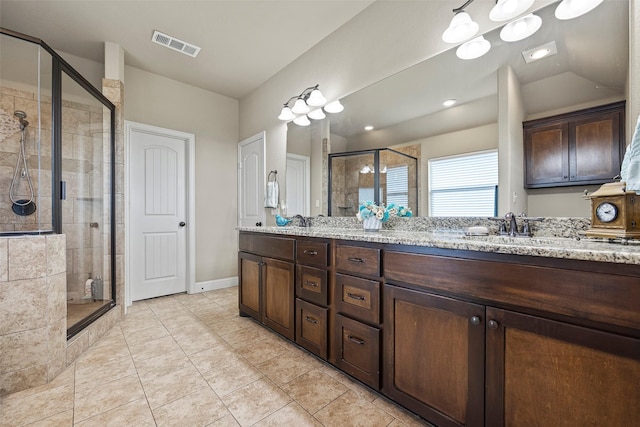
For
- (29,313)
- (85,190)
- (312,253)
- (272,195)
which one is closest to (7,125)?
(85,190)

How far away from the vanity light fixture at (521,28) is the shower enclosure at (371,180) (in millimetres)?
823

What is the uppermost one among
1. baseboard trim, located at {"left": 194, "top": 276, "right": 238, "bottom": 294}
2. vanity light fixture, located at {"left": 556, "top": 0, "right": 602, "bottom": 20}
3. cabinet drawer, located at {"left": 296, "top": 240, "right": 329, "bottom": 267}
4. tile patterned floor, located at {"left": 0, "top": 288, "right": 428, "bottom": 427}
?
vanity light fixture, located at {"left": 556, "top": 0, "right": 602, "bottom": 20}

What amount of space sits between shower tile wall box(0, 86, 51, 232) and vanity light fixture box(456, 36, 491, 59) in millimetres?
2892

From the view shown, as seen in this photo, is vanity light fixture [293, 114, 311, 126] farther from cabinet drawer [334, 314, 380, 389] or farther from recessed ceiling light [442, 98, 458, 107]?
cabinet drawer [334, 314, 380, 389]

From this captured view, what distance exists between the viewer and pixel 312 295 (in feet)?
5.99

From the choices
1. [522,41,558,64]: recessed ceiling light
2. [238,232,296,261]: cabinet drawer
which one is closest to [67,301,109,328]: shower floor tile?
[238,232,296,261]: cabinet drawer

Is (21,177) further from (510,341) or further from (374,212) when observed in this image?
(510,341)

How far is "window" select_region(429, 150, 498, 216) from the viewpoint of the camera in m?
1.62

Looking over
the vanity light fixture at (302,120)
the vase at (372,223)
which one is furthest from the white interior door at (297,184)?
the vase at (372,223)

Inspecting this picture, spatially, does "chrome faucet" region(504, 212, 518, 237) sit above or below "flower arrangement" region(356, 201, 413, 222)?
below

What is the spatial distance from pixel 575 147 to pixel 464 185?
53 cm

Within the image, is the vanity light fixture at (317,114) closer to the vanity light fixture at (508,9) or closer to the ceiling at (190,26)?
the ceiling at (190,26)

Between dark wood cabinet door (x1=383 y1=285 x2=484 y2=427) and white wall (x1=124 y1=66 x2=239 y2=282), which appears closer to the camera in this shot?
dark wood cabinet door (x1=383 y1=285 x2=484 y2=427)

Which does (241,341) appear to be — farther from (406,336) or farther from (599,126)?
(599,126)
